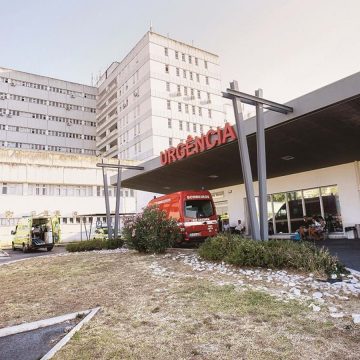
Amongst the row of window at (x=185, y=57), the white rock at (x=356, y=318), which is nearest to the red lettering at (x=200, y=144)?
the white rock at (x=356, y=318)

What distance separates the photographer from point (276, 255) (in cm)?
805

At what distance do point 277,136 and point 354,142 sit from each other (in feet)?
10.3

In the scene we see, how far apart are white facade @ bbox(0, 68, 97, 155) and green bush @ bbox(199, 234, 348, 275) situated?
62664mm

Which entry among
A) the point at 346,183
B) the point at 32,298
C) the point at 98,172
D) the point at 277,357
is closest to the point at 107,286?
the point at 32,298

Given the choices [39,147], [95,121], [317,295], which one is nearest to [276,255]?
[317,295]

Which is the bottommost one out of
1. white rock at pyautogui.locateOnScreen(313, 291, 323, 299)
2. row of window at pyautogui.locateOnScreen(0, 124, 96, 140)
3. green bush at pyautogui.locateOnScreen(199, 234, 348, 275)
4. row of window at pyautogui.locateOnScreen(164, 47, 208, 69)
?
white rock at pyautogui.locateOnScreen(313, 291, 323, 299)

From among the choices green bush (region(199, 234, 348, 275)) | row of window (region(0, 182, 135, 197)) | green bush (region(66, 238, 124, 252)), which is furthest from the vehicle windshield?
row of window (region(0, 182, 135, 197))

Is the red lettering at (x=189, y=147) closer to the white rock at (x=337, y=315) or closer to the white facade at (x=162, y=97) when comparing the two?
the white rock at (x=337, y=315)

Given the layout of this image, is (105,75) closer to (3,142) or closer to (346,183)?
(3,142)

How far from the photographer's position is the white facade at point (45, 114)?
63219mm

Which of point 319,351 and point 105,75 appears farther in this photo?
point 105,75

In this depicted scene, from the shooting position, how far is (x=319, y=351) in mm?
3762

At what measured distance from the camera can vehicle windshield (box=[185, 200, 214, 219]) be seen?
52.5 ft

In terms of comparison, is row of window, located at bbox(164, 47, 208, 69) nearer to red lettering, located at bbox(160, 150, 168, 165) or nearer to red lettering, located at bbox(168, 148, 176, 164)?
red lettering, located at bbox(160, 150, 168, 165)
